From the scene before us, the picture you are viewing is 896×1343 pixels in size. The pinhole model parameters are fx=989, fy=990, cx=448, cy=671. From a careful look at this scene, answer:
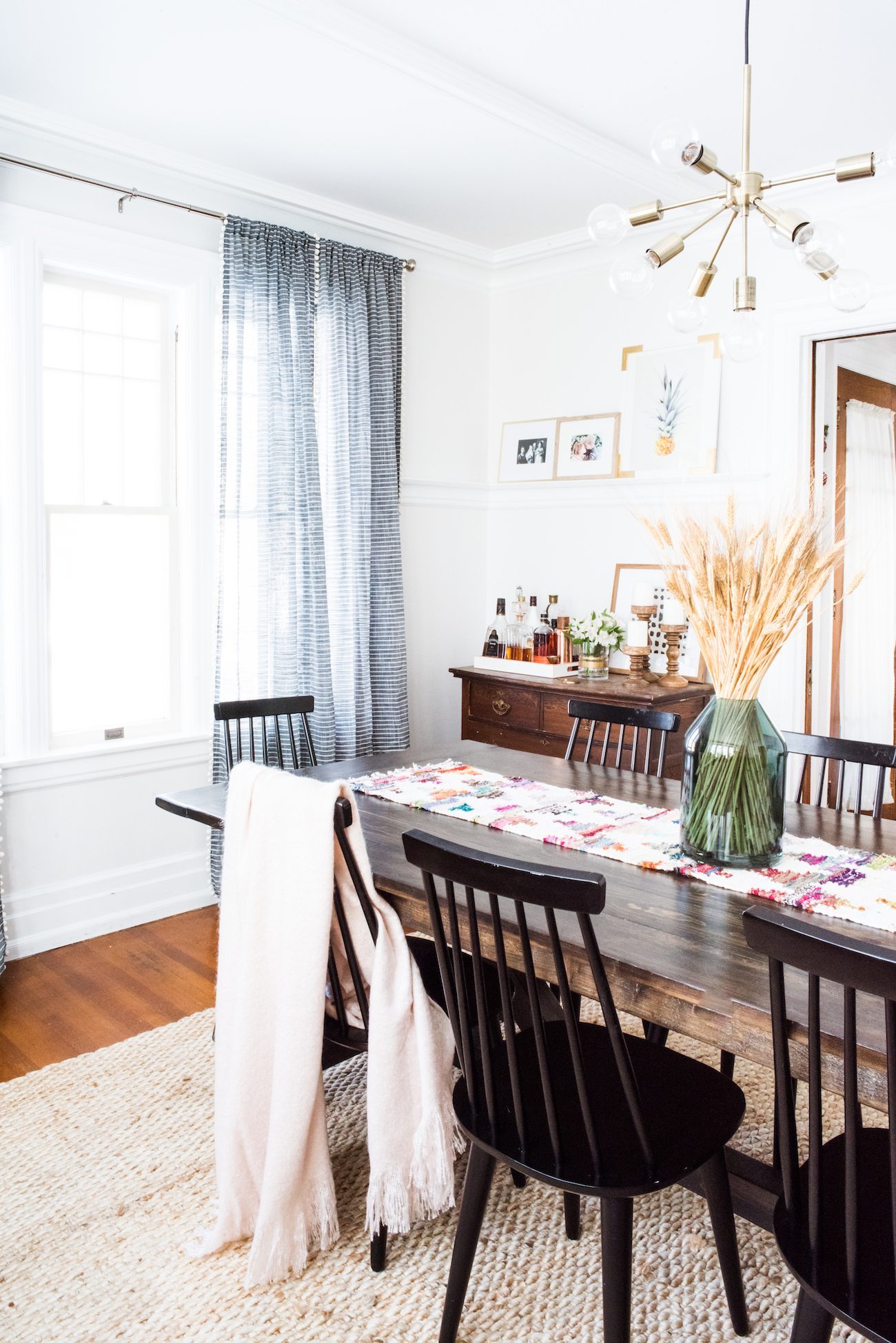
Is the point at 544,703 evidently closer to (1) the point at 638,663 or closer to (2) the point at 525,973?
(1) the point at 638,663

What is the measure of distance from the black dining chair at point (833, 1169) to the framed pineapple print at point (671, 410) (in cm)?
295

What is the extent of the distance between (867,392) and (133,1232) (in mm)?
4479

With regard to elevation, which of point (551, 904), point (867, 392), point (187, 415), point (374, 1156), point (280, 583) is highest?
point (867, 392)

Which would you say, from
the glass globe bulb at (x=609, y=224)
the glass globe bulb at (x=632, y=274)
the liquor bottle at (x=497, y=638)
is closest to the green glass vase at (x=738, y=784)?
the glass globe bulb at (x=632, y=274)

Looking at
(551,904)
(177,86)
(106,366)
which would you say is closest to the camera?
(551,904)

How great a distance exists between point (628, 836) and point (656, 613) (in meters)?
2.19

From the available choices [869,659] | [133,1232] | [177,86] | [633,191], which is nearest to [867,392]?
[869,659]

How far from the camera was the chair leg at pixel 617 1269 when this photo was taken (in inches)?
57.7

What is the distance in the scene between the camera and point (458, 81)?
2910mm

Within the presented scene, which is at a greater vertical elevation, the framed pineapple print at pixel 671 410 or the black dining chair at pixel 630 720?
the framed pineapple print at pixel 671 410

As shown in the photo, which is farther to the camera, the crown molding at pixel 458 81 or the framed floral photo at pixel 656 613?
the framed floral photo at pixel 656 613

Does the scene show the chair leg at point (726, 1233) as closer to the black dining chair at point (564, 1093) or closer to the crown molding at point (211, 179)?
the black dining chair at point (564, 1093)

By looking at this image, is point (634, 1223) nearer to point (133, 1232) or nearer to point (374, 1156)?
point (374, 1156)

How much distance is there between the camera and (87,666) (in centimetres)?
360
